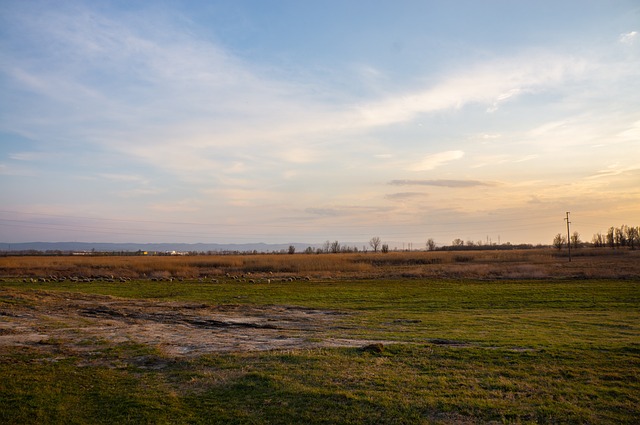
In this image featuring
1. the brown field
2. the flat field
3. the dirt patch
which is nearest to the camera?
the flat field

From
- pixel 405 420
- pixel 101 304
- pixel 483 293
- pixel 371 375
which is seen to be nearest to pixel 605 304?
pixel 483 293

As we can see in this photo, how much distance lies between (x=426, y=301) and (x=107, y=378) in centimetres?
2072

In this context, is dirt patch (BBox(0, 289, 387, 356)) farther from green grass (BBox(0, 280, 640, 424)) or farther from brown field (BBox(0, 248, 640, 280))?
brown field (BBox(0, 248, 640, 280))

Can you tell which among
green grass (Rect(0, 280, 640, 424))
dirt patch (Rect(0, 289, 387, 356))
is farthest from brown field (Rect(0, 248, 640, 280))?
green grass (Rect(0, 280, 640, 424))

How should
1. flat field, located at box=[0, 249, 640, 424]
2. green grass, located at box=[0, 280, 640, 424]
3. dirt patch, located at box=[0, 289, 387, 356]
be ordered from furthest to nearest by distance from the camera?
dirt patch, located at box=[0, 289, 387, 356]
flat field, located at box=[0, 249, 640, 424]
green grass, located at box=[0, 280, 640, 424]

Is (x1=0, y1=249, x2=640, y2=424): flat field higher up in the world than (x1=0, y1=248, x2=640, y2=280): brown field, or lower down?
lower down

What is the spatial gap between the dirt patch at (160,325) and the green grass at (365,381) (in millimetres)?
1114

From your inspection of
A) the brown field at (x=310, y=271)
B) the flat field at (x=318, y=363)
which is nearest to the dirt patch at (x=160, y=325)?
the flat field at (x=318, y=363)

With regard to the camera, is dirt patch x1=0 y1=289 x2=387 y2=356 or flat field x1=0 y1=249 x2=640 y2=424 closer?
flat field x1=0 y1=249 x2=640 y2=424

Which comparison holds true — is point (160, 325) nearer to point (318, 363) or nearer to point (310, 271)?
point (318, 363)

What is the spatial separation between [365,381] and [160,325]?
1182cm

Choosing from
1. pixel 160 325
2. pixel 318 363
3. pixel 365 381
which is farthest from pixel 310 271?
pixel 365 381

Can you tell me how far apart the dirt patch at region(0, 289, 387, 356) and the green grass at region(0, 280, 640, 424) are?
111 cm

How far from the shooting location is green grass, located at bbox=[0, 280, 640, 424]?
8516mm
